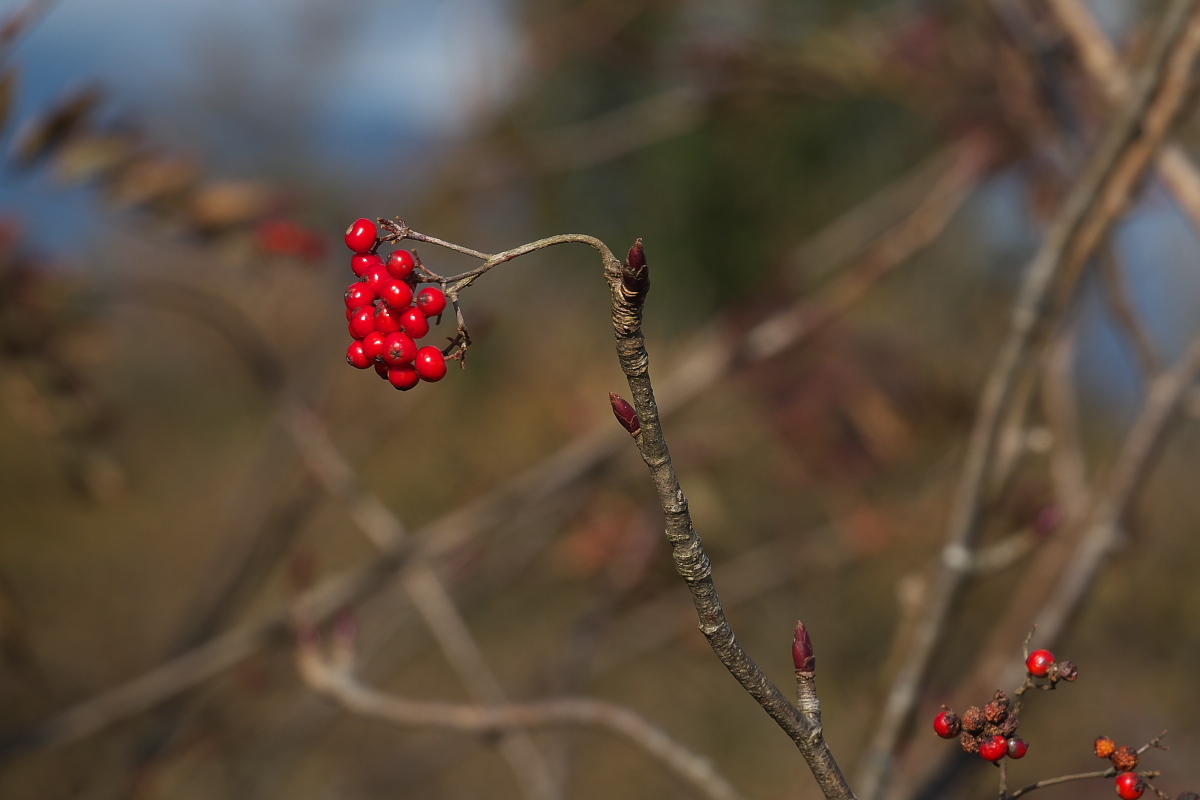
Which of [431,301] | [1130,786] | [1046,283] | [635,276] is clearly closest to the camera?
[635,276]

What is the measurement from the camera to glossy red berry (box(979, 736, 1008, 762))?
0.47 meters

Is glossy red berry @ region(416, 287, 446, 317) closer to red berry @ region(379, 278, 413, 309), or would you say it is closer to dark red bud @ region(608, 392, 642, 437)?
red berry @ region(379, 278, 413, 309)

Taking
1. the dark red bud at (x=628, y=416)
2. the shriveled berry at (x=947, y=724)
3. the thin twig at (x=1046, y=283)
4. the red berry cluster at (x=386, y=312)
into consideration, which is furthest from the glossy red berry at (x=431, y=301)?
the thin twig at (x=1046, y=283)

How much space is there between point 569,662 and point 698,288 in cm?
281

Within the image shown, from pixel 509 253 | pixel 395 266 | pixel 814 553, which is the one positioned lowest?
pixel 509 253

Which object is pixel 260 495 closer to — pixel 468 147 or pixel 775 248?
pixel 468 147

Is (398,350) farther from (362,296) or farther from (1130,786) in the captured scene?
(1130,786)


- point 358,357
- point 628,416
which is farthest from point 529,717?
point 628,416

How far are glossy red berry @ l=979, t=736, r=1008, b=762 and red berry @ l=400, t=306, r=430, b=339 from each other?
14.8 inches

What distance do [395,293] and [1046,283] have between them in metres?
0.65

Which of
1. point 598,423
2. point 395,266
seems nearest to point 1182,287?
point 598,423

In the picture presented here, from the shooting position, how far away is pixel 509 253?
389 millimetres

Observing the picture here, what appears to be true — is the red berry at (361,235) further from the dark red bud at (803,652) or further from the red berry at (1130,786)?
the red berry at (1130,786)

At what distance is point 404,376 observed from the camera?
53 centimetres
